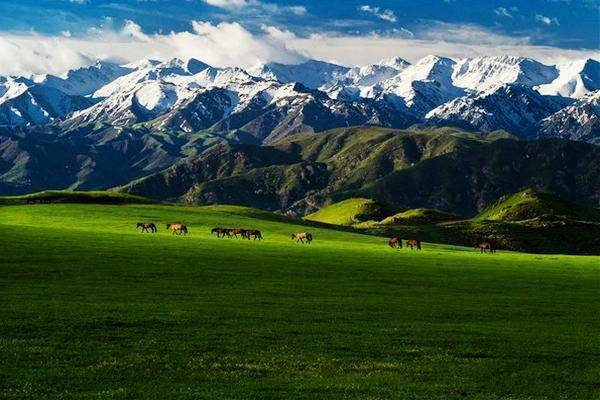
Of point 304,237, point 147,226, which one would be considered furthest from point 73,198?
point 304,237

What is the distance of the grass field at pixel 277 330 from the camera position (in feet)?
90.7

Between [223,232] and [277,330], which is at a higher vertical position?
[223,232]

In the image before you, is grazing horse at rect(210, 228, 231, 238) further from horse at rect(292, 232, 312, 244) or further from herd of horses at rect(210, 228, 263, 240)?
horse at rect(292, 232, 312, 244)

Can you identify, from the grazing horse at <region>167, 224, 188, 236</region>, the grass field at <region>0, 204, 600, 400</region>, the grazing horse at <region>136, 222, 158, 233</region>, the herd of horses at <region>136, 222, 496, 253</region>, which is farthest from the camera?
the grazing horse at <region>136, 222, 158, 233</region>

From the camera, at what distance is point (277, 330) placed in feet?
121

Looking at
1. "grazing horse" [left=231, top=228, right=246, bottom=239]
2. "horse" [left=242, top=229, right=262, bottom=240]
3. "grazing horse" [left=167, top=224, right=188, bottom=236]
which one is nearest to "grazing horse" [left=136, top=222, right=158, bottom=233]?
"grazing horse" [left=167, top=224, right=188, bottom=236]

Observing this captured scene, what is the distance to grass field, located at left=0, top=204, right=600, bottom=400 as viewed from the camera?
1088 inches

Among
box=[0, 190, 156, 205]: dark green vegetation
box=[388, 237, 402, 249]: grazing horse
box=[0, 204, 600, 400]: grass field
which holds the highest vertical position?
box=[0, 190, 156, 205]: dark green vegetation

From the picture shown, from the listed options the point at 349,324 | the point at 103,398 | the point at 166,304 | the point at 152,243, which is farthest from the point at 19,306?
the point at 152,243

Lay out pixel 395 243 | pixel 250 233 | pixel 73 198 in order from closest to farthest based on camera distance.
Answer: pixel 250 233 → pixel 395 243 → pixel 73 198

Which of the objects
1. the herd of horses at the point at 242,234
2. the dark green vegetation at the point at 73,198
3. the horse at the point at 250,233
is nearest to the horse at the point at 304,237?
the herd of horses at the point at 242,234

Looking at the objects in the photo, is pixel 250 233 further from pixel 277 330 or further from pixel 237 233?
pixel 277 330

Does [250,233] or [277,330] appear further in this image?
[250,233]

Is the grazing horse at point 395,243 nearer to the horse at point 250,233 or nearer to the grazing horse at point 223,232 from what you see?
the horse at point 250,233
